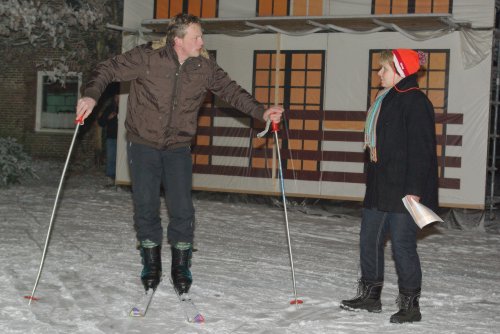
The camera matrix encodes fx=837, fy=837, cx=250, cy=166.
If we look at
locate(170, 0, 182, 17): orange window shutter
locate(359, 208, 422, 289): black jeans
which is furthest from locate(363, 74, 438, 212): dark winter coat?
locate(170, 0, 182, 17): orange window shutter

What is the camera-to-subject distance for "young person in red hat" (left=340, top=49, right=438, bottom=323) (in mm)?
5168

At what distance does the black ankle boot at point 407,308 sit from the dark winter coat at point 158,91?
1.73 m

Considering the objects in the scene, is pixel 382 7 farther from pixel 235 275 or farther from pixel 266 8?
pixel 235 275

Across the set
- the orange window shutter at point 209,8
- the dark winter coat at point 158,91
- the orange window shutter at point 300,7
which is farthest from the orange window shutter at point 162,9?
the dark winter coat at point 158,91

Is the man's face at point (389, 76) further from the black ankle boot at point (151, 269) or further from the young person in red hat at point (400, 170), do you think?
the black ankle boot at point (151, 269)

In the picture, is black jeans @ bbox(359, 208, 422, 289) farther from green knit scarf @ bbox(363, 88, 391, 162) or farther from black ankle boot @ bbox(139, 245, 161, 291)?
black ankle boot @ bbox(139, 245, 161, 291)

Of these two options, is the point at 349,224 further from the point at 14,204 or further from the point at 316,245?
the point at 14,204

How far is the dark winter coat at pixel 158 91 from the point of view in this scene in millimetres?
5363

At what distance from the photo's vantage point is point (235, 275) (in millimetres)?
6844

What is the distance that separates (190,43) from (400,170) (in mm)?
1558

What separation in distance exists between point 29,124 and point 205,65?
1811 centimetres

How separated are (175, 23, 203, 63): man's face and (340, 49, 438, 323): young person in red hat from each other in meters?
1.21

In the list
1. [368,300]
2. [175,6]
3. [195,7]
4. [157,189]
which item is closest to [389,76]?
[368,300]

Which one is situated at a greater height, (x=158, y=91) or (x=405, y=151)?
(x=158, y=91)
